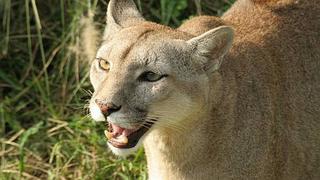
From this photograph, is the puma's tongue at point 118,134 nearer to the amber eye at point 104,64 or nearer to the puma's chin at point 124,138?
the puma's chin at point 124,138

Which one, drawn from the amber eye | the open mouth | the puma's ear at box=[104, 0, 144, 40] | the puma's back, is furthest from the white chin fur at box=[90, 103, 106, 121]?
the puma's back

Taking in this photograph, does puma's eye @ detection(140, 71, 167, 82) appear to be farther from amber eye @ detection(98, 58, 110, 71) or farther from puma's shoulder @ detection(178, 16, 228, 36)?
puma's shoulder @ detection(178, 16, 228, 36)

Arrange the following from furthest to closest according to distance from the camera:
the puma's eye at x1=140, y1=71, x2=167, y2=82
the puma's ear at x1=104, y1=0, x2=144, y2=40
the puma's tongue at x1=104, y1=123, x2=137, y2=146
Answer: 1. the puma's ear at x1=104, y1=0, x2=144, y2=40
2. the puma's tongue at x1=104, y1=123, x2=137, y2=146
3. the puma's eye at x1=140, y1=71, x2=167, y2=82

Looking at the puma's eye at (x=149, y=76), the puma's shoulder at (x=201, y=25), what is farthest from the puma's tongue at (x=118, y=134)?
the puma's shoulder at (x=201, y=25)

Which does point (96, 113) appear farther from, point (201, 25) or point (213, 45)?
point (201, 25)

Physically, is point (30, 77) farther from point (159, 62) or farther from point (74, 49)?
point (159, 62)

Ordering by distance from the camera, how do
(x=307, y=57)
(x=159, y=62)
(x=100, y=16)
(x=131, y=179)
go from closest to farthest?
(x=159, y=62), (x=307, y=57), (x=131, y=179), (x=100, y=16)

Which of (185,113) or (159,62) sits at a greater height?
(159,62)

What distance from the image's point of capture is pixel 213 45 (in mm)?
4215

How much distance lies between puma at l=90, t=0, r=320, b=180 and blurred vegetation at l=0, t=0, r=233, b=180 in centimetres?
123

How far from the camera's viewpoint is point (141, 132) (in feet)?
13.6

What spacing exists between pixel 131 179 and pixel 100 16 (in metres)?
1.71

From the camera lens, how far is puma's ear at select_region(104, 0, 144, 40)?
4547 mm

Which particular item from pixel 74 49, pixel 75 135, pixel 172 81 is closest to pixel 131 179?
pixel 75 135
